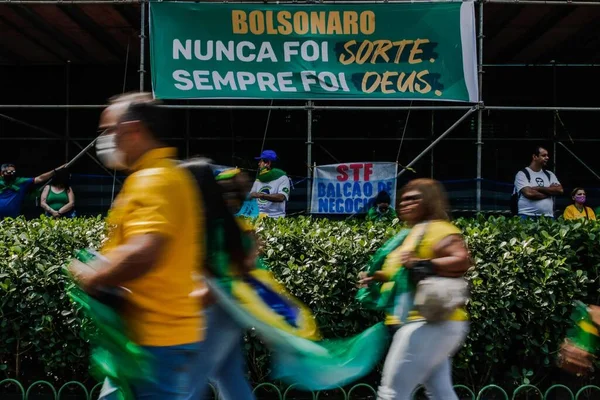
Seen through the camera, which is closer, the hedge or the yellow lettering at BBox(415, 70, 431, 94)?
the hedge

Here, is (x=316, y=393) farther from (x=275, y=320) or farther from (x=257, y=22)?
(x=257, y=22)

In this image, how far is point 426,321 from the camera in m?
4.82

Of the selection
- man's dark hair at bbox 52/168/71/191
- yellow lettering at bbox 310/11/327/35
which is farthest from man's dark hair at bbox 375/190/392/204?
man's dark hair at bbox 52/168/71/191

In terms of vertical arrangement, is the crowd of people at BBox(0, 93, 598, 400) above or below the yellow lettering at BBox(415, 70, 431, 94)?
below

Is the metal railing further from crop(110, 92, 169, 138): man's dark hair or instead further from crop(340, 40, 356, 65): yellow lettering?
crop(340, 40, 356, 65): yellow lettering

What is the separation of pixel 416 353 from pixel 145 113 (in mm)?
2113

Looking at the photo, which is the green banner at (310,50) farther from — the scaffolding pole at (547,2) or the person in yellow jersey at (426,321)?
the person in yellow jersey at (426,321)

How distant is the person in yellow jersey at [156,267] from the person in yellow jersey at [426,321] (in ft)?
5.33

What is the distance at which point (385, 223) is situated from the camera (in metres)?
7.92

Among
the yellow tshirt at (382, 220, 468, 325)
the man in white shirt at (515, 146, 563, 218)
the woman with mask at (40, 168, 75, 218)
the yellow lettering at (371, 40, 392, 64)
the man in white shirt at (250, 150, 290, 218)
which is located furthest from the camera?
the woman with mask at (40, 168, 75, 218)

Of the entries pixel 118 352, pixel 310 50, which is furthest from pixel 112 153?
pixel 310 50

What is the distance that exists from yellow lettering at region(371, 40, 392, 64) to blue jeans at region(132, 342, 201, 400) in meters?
8.04

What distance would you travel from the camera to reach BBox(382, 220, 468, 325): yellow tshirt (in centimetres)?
497

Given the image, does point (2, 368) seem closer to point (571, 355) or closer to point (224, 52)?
point (571, 355)
